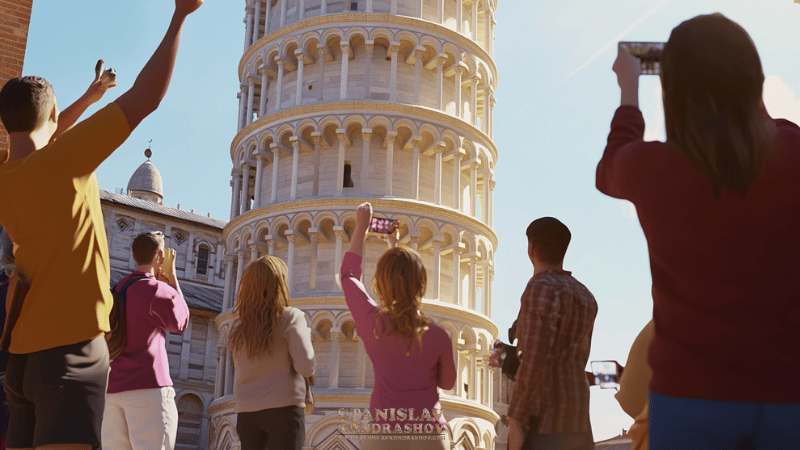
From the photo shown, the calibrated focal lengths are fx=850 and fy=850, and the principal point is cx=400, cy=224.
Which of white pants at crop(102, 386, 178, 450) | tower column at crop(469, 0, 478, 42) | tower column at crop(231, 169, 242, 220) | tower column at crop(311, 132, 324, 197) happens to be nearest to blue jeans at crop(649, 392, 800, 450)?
white pants at crop(102, 386, 178, 450)

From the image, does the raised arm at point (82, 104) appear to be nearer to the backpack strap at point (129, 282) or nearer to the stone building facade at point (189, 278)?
the backpack strap at point (129, 282)

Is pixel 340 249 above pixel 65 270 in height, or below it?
above

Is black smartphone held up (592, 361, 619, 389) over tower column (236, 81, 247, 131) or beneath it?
beneath

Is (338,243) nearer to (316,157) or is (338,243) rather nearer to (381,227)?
(316,157)

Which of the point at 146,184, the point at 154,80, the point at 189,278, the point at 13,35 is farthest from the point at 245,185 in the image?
the point at 146,184

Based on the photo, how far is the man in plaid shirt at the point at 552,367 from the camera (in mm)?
3645

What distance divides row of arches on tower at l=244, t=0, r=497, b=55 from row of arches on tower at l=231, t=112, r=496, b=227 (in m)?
4.41

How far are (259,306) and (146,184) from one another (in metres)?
59.3

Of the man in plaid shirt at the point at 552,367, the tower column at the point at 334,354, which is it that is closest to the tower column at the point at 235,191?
the tower column at the point at 334,354

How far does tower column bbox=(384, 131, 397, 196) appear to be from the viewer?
29906mm

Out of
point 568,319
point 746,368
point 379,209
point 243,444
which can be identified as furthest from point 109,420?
point 379,209

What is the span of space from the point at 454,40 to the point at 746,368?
31312 mm

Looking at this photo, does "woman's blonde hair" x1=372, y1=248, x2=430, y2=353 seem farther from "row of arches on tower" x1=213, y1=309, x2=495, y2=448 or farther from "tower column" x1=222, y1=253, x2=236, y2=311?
"tower column" x1=222, y1=253, x2=236, y2=311

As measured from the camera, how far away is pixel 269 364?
4.13 m
